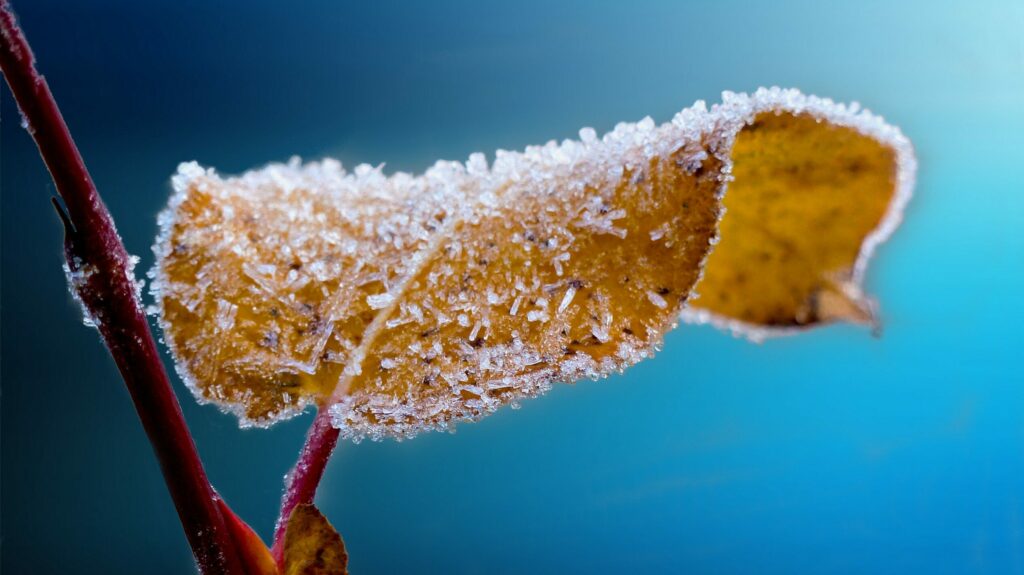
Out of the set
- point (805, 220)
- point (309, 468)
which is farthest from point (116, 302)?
point (805, 220)

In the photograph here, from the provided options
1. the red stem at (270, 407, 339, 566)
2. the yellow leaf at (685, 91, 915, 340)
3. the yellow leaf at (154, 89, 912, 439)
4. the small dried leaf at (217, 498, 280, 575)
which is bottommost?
the small dried leaf at (217, 498, 280, 575)

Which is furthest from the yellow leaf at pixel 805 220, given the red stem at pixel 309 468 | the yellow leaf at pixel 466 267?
the red stem at pixel 309 468

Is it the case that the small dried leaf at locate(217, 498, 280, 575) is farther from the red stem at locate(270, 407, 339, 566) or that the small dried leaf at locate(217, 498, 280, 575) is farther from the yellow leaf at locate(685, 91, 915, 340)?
→ the yellow leaf at locate(685, 91, 915, 340)

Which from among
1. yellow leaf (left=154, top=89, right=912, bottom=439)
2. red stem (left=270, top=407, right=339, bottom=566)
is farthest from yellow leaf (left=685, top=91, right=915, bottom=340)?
red stem (left=270, top=407, right=339, bottom=566)

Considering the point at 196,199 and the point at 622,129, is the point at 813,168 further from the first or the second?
the point at 196,199

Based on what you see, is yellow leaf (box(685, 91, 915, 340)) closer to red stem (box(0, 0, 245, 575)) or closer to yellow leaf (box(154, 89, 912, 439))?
yellow leaf (box(154, 89, 912, 439))

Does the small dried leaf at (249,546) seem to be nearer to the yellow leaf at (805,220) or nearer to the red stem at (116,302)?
the red stem at (116,302)

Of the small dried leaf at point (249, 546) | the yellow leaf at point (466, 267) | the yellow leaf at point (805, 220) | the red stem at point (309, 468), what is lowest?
the small dried leaf at point (249, 546)

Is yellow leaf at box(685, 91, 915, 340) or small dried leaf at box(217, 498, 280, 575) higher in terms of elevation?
yellow leaf at box(685, 91, 915, 340)
